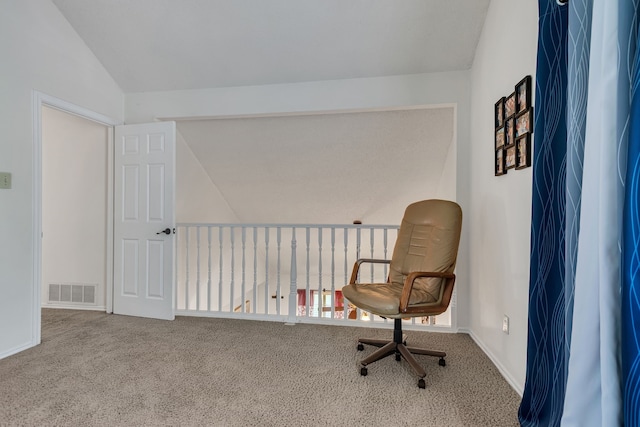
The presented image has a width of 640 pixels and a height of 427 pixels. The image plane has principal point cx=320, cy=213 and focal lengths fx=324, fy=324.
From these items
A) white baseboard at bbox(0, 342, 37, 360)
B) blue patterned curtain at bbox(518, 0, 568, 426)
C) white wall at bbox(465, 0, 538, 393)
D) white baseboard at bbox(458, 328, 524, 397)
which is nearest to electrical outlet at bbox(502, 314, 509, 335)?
white wall at bbox(465, 0, 538, 393)

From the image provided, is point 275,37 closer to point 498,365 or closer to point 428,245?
point 428,245

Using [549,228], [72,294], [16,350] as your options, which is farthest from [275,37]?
[72,294]

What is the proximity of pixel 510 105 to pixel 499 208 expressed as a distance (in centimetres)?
67

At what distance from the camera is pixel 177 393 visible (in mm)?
Result: 1825

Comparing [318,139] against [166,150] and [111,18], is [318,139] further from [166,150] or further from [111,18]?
[111,18]

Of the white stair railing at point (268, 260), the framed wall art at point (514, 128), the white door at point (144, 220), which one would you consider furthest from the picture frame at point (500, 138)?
the white door at point (144, 220)

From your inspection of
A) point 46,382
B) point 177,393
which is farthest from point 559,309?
point 46,382

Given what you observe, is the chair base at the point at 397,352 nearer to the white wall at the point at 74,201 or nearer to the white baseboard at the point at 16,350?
the white baseboard at the point at 16,350

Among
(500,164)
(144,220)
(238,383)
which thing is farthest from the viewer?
(144,220)

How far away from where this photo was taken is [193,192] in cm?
416

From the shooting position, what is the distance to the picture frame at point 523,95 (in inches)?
70.1

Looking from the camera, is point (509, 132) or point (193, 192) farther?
point (193, 192)

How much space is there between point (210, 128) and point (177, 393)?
283 centimetres

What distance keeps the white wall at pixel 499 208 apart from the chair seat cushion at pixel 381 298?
0.50 metres
